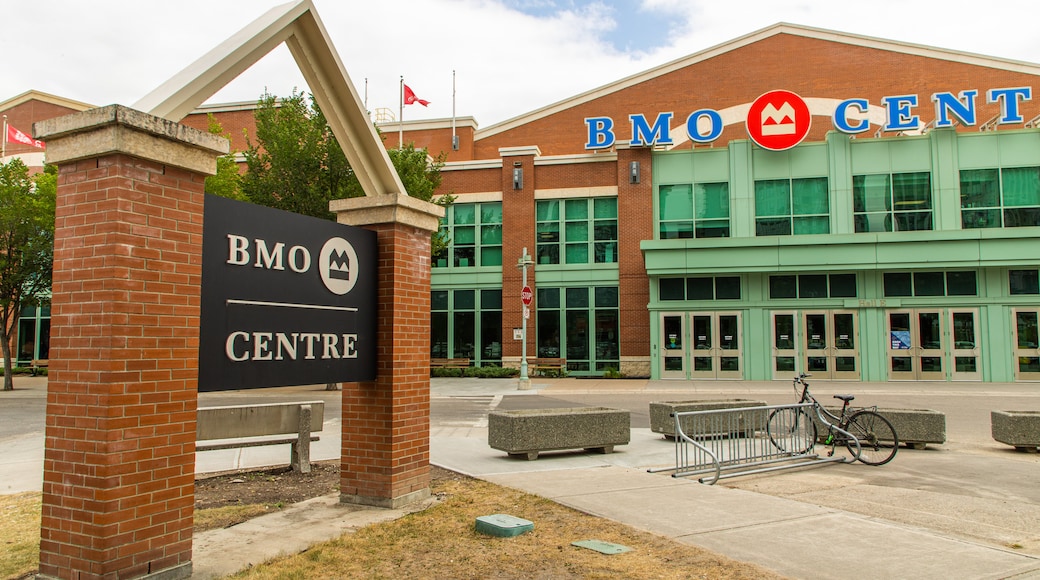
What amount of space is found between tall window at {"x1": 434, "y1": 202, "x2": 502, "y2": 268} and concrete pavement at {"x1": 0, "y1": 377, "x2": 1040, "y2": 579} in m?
18.0

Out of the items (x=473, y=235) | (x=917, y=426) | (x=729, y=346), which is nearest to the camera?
(x=917, y=426)

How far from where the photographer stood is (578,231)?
30.5m

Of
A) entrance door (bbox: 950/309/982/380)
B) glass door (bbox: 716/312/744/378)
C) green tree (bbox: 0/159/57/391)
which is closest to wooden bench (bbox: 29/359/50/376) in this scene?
green tree (bbox: 0/159/57/391)

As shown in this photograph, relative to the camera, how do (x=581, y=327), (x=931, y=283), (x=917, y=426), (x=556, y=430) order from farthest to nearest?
(x=581, y=327) < (x=931, y=283) < (x=917, y=426) < (x=556, y=430)

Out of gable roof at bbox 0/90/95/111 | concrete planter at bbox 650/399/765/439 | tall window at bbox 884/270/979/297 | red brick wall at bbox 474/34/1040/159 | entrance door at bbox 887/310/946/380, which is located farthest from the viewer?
gable roof at bbox 0/90/95/111

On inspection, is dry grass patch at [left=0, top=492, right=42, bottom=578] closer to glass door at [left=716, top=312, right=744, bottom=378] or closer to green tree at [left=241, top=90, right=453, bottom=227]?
green tree at [left=241, top=90, right=453, bottom=227]

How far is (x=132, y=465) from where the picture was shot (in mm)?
4453

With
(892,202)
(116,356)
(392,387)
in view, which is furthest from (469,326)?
(116,356)

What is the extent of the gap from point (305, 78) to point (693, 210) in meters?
23.9

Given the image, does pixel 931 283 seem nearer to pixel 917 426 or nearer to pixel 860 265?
pixel 860 265

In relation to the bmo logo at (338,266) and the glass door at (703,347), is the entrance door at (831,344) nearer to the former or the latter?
the glass door at (703,347)

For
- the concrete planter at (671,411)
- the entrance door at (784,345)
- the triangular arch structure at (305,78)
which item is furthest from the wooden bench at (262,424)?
the entrance door at (784,345)

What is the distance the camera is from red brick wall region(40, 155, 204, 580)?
14.3 ft

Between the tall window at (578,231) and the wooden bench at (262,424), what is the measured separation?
2157cm
